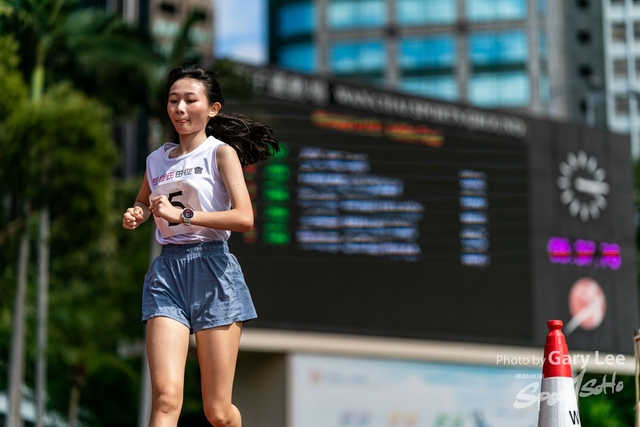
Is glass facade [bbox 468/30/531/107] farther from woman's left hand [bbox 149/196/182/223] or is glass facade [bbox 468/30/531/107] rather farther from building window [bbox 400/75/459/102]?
woman's left hand [bbox 149/196/182/223]

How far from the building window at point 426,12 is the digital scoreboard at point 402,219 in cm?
4558

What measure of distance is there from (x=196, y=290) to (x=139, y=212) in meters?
0.40

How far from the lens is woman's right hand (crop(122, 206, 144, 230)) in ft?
15.1

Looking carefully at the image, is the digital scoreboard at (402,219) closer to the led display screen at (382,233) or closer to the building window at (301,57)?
the led display screen at (382,233)

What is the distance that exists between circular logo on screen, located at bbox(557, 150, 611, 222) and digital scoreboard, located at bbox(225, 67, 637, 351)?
0.52ft

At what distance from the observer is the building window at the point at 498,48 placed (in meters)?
64.5

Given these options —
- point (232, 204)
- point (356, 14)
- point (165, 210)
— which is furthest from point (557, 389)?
point (356, 14)

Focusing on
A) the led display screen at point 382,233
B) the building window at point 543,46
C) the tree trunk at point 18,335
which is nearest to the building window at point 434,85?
the building window at point 543,46

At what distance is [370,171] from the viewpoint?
62.4 feet

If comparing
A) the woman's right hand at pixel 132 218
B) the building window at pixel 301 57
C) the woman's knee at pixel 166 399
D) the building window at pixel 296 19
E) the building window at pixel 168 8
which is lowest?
the woman's knee at pixel 166 399

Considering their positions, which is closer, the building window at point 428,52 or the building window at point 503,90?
the building window at point 503,90

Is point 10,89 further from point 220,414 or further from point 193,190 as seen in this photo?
point 220,414

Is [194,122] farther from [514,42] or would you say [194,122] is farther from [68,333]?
[514,42]

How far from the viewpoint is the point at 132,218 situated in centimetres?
462
